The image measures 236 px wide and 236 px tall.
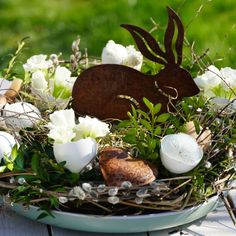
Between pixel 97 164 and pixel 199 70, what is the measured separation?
50 centimetres

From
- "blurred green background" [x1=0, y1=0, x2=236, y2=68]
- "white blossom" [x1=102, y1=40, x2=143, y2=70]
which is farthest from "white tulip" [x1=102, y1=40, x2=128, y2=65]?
"blurred green background" [x1=0, y1=0, x2=236, y2=68]

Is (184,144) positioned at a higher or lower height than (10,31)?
lower

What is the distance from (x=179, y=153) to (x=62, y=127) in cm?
22

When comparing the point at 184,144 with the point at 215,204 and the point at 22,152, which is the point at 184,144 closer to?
the point at 215,204

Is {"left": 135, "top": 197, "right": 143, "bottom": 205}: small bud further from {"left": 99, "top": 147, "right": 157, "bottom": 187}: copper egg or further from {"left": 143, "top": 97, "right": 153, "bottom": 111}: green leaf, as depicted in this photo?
{"left": 143, "top": 97, "right": 153, "bottom": 111}: green leaf

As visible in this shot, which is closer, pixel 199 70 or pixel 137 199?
pixel 137 199

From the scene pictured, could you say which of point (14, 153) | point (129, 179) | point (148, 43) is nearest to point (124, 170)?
point (129, 179)

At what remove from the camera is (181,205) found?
142 cm

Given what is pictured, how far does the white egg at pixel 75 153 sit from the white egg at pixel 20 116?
15cm

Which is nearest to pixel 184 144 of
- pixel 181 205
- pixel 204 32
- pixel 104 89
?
pixel 181 205

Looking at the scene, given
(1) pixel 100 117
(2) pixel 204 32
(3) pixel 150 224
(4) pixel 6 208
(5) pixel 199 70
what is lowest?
(3) pixel 150 224

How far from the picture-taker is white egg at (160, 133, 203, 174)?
4.70 feet

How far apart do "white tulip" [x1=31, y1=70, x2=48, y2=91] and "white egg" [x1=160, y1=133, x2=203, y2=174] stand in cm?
37

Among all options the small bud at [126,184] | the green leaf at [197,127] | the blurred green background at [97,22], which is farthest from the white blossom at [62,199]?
the blurred green background at [97,22]
